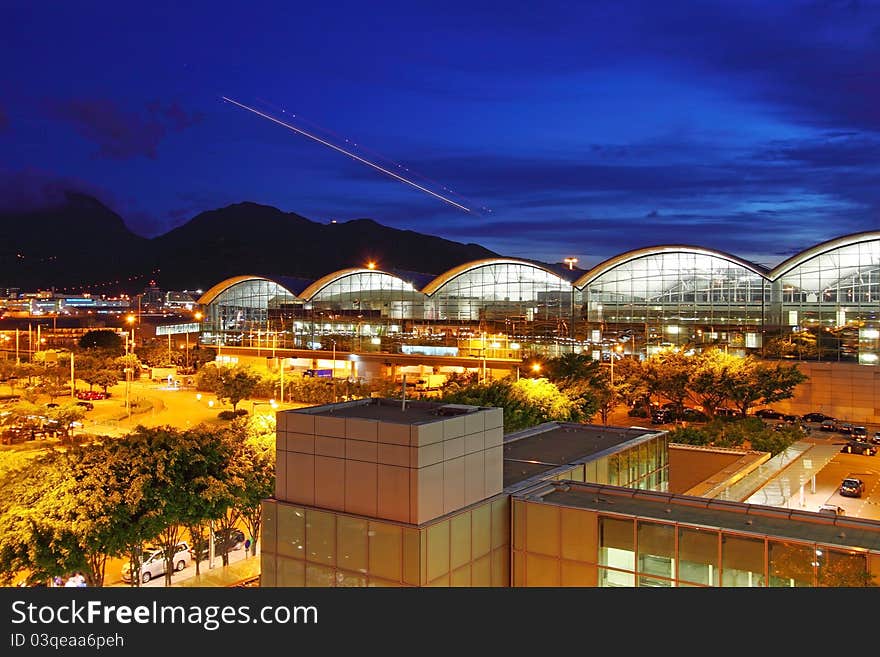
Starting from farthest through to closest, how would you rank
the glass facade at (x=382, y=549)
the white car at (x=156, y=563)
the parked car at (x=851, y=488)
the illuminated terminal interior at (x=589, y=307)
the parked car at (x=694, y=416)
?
the illuminated terminal interior at (x=589, y=307) → the parked car at (x=694, y=416) → the parked car at (x=851, y=488) → the white car at (x=156, y=563) → the glass facade at (x=382, y=549)

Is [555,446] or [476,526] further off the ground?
[555,446]

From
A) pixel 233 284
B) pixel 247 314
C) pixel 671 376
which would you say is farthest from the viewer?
pixel 233 284

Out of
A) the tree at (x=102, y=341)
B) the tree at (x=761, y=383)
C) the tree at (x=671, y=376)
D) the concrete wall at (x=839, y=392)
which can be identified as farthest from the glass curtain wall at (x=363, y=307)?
the concrete wall at (x=839, y=392)

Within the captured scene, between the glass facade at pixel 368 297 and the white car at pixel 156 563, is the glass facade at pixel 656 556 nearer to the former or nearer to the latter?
the white car at pixel 156 563

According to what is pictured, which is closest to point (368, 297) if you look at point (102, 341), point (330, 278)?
point (330, 278)

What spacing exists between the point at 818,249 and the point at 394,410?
46.4 m

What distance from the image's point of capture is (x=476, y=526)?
1322 cm

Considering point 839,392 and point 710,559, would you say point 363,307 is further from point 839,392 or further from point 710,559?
point 710,559

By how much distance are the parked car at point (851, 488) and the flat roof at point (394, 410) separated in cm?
2085

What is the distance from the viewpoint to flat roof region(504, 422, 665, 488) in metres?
17.5

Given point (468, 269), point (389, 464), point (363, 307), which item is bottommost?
point (389, 464)

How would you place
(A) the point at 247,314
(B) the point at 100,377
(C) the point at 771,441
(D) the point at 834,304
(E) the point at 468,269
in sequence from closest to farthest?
(C) the point at 771,441 < (D) the point at 834,304 < (B) the point at 100,377 < (E) the point at 468,269 < (A) the point at 247,314

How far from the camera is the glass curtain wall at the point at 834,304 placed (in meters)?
49.2

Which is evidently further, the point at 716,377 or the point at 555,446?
the point at 716,377
